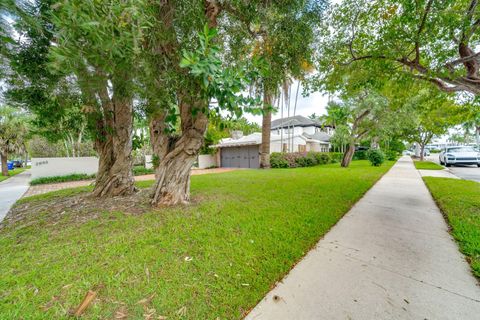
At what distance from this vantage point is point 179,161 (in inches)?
181

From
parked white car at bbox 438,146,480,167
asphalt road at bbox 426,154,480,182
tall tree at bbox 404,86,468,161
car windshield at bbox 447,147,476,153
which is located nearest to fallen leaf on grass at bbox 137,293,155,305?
tall tree at bbox 404,86,468,161

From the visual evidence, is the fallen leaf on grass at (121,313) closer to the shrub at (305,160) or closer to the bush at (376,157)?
the shrub at (305,160)

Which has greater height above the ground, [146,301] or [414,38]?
[414,38]

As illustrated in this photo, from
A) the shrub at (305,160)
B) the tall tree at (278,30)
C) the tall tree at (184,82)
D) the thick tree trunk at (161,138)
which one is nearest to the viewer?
the tall tree at (184,82)

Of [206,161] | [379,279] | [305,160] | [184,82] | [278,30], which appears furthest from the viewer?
[206,161]

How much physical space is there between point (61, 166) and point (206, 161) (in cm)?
1067

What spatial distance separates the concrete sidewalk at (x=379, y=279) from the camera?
1.84m

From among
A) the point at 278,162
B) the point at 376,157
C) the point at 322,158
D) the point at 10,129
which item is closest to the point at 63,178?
the point at 10,129

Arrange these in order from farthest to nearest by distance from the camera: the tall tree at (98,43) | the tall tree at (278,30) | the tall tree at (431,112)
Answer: the tall tree at (431,112) < the tall tree at (278,30) < the tall tree at (98,43)

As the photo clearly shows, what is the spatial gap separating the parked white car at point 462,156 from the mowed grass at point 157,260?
54.1 feet

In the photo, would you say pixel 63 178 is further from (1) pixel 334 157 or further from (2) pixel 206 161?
(1) pixel 334 157

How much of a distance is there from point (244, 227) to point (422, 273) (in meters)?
2.48

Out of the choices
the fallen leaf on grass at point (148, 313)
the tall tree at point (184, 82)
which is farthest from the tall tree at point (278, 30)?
the fallen leaf on grass at point (148, 313)

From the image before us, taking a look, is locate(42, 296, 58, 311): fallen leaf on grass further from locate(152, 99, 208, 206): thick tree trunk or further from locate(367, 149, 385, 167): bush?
locate(367, 149, 385, 167): bush
